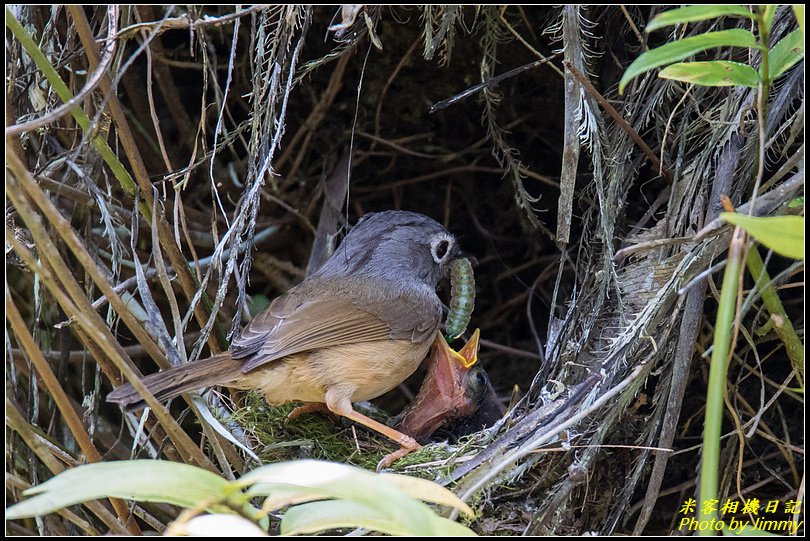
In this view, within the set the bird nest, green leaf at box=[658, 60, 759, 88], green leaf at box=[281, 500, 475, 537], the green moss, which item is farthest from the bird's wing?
green leaf at box=[658, 60, 759, 88]

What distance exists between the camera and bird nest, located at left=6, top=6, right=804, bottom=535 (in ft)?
9.96

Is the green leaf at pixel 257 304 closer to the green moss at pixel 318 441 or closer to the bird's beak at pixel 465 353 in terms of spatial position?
the green moss at pixel 318 441

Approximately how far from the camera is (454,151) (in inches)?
209

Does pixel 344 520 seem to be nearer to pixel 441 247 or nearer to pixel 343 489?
pixel 343 489

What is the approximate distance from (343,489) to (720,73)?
1659 mm

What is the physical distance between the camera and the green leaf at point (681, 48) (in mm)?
2092

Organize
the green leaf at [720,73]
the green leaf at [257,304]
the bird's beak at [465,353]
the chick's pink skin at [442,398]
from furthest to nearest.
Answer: the green leaf at [257,304] < the bird's beak at [465,353] < the chick's pink skin at [442,398] < the green leaf at [720,73]

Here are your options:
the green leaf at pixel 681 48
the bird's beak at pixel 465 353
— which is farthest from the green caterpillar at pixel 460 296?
the green leaf at pixel 681 48

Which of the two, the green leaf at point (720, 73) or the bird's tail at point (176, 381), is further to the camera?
the bird's tail at point (176, 381)

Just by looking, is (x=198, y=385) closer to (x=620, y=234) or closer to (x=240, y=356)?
(x=240, y=356)

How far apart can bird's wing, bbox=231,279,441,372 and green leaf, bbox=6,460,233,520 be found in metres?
1.66

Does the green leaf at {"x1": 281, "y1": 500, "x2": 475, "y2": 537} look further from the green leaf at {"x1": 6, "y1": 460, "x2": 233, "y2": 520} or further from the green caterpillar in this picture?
the green caterpillar

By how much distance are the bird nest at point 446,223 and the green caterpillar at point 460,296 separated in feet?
1.42

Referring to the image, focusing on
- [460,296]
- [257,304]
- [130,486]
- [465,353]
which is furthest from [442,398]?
[130,486]
